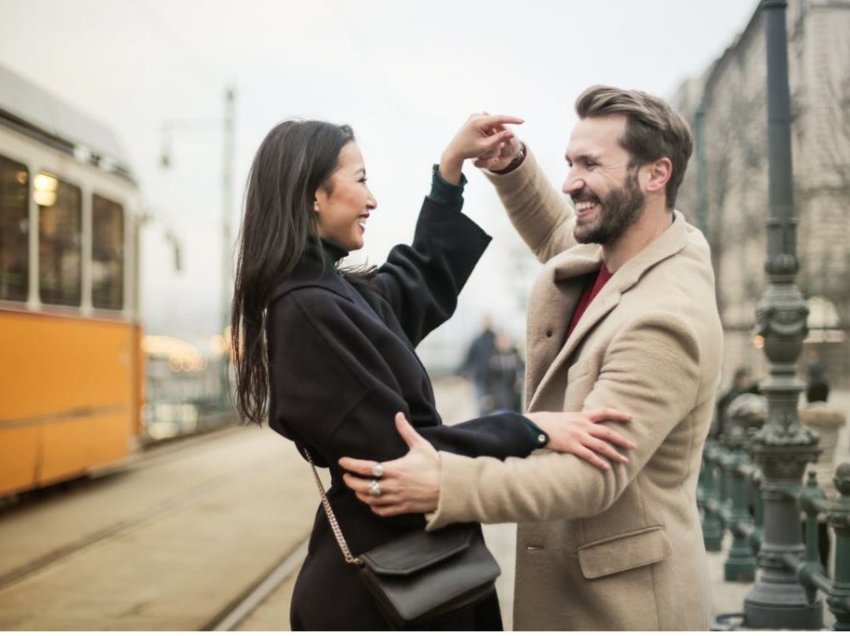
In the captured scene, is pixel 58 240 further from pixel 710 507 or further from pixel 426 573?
pixel 426 573

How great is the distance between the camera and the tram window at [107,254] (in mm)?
12281

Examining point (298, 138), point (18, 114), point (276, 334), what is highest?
point (18, 114)

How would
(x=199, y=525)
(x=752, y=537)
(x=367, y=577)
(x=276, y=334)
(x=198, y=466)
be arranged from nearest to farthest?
1. (x=367, y=577)
2. (x=276, y=334)
3. (x=752, y=537)
4. (x=199, y=525)
5. (x=198, y=466)

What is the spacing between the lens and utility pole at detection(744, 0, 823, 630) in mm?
6148

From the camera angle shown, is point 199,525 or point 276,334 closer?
point 276,334

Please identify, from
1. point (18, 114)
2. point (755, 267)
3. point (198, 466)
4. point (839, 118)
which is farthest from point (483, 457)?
point (755, 267)

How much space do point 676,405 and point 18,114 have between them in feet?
30.4

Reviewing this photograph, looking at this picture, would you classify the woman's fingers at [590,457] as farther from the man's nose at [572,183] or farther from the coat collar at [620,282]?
the man's nose at [572,183]

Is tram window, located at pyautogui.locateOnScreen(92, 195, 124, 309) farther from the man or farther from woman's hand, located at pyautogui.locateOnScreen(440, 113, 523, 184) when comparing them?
the man

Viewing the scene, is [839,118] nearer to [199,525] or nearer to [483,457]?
[199,525]

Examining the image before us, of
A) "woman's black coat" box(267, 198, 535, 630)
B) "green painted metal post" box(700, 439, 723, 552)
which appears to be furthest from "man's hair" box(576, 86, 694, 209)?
"green painted metal post" box(700, 439, 723, 552)

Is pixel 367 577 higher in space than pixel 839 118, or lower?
lower

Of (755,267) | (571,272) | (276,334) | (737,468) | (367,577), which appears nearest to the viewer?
(367,577)

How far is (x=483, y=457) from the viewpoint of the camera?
2.10 m
